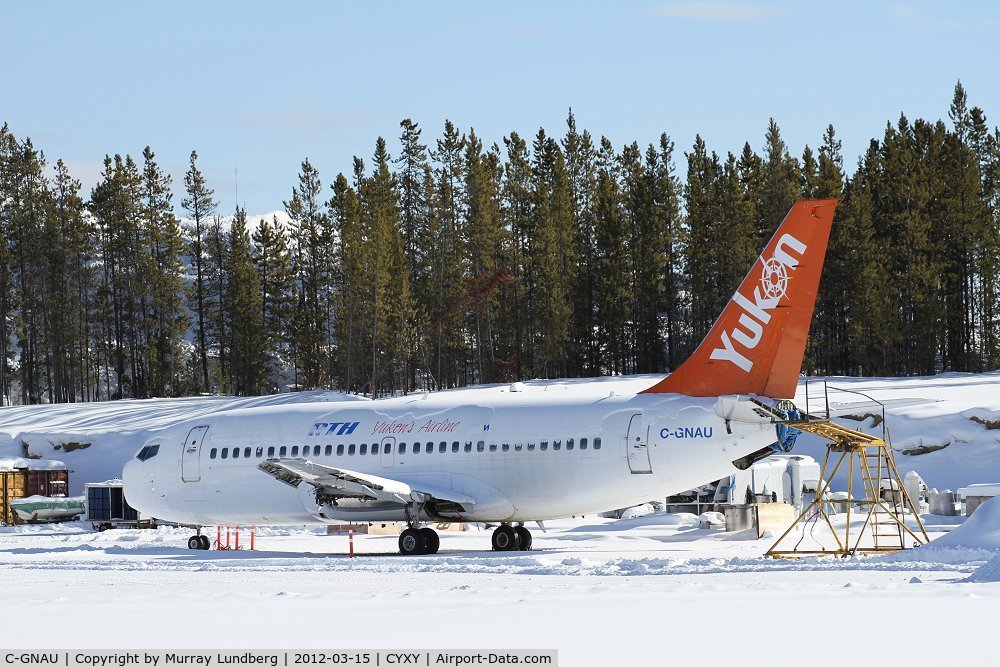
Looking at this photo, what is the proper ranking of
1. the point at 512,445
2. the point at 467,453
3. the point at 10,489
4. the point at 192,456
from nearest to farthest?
1. the point at 512,445
2. the point at 467,453
3. the point at 192,456
4. the point at 10,489

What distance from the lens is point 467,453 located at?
23.5 metres

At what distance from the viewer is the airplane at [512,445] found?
2092cm

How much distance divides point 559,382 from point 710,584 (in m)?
47.5

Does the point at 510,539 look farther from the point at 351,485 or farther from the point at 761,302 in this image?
the point at 761,302

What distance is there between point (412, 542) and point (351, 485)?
1.51 metres

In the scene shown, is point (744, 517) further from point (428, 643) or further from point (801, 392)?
point (801, 392)

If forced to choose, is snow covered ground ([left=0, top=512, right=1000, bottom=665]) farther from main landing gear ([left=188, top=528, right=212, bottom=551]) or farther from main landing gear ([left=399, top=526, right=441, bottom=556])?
main landing gear ([left=188, top=528, right=212, bottom=551])

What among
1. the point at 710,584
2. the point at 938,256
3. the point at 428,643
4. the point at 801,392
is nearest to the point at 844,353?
the point at 938,256

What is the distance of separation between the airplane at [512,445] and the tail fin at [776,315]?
0.08ft

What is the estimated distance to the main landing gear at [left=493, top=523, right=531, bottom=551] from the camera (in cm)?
2408

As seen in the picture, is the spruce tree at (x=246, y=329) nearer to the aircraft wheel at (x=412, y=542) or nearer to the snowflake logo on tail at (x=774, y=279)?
the aircraft wheel at (x=412, y=542)

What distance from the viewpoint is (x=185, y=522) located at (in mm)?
27125

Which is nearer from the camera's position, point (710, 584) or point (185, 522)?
point (710, 584)
